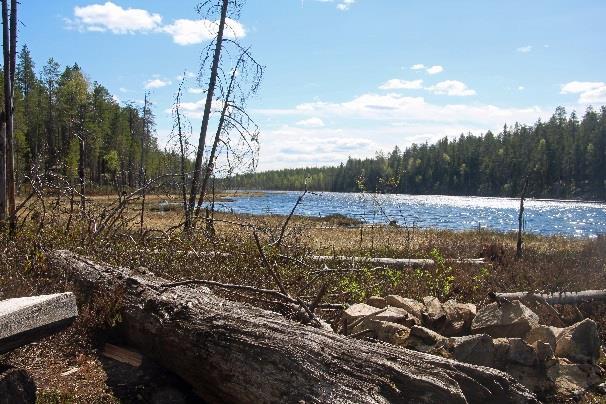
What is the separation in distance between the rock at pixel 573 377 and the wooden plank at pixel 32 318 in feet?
17.3

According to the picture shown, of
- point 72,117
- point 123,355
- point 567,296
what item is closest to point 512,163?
point 72,117

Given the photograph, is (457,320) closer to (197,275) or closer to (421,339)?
(421,339)

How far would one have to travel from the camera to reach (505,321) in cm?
667

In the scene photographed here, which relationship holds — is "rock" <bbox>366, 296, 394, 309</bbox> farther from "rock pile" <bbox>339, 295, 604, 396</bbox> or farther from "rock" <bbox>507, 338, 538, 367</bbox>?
"rock" <bbox>507, 338, 538, 367</bbox>

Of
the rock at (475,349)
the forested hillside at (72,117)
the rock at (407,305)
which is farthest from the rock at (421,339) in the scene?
the forested hillside at (72,117)

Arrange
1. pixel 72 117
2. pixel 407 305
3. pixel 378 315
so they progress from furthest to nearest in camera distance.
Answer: pixel 72 117
pixel 407 305
pixel 378 315

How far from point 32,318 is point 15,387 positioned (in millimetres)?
519

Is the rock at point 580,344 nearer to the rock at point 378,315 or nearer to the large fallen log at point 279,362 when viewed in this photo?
the rock at point 378,315

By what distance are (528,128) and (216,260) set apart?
13078cm

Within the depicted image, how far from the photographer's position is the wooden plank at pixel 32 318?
388cm

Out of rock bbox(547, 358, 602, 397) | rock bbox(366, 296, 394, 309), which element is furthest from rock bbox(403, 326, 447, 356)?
rock bbox(547, 358, 602, 397)

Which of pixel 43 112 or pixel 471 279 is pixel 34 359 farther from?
pixel 43 112

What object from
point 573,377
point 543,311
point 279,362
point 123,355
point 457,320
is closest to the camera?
point 279,362

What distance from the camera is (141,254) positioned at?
26.1 feet
